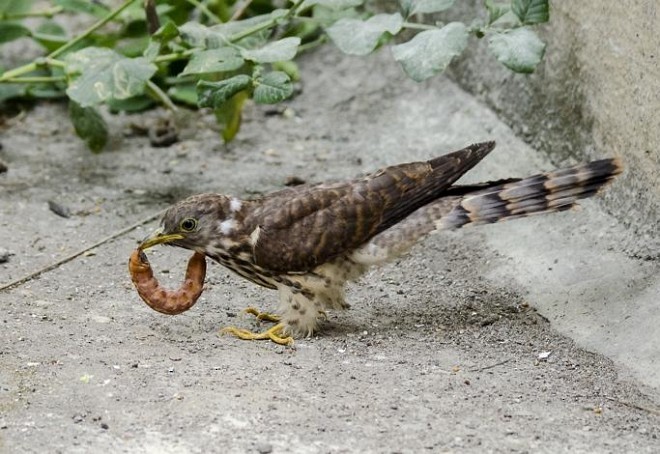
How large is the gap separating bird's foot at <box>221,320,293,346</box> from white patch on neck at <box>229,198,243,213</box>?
0.52m

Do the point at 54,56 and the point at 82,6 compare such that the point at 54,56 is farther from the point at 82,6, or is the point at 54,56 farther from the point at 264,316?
the point at 264,316

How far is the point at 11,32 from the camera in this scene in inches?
302

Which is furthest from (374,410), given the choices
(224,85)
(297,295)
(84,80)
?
(84,80)

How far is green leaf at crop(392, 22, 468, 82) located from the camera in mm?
5668

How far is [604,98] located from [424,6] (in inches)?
39.2

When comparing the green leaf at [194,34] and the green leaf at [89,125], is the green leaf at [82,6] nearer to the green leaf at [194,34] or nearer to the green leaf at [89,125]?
the green leaf at [89,125]

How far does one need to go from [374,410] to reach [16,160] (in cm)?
383

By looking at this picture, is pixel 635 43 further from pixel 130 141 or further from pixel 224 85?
pixel 130 141

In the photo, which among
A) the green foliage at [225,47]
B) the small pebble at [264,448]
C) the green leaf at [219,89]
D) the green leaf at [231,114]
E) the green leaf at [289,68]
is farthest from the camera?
the green leaf at [289,68]

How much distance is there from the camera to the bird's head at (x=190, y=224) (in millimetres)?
5344

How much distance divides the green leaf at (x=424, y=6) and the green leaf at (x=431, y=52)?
0.76 ft

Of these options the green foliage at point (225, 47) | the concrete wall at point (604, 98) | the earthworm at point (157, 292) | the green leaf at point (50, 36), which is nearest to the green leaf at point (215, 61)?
the green foliage at point (225, 47)

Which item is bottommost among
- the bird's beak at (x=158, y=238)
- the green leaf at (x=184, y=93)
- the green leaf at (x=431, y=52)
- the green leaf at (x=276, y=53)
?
the green leaf at (x=184, y=93)

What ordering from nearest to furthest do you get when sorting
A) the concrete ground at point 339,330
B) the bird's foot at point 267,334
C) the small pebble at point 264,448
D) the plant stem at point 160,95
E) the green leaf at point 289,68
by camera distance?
the small pebble at point 264,448 < the concrete ground at point 339,330 < the bird's foot at point 267,334 < the plant stem at point 160,95 < the green leaf at point 289,68
